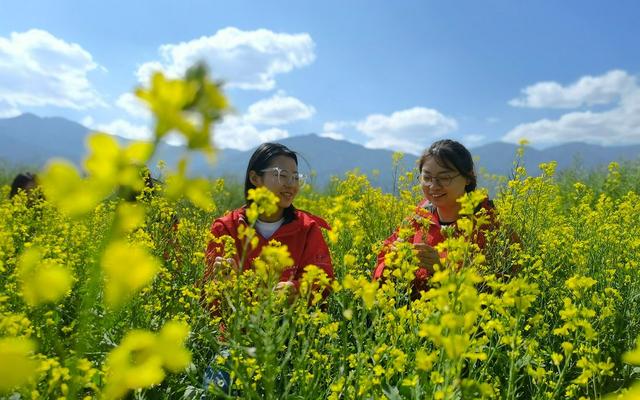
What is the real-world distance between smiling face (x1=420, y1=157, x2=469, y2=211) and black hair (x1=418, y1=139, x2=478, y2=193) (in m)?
0.02

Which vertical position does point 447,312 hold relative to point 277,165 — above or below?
below

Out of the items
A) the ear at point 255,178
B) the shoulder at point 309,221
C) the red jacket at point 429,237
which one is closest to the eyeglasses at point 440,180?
the red jacket at point 429,237

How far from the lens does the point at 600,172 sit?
1134 centimetres

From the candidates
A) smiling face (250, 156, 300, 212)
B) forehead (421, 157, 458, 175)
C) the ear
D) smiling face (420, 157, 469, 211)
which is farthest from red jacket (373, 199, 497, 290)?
the ear

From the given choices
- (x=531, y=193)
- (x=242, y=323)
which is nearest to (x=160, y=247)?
(x=242, y=323)

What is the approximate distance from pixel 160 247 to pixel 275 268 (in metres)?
1.43

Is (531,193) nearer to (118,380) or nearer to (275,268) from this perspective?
(275,268)

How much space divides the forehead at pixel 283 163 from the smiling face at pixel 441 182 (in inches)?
35.6

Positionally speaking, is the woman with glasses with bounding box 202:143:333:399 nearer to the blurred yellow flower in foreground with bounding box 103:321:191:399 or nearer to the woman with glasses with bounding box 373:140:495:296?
the woman with glasses with bounding box 373:140:495:296

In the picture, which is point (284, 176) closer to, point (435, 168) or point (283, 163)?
point (283, 163)

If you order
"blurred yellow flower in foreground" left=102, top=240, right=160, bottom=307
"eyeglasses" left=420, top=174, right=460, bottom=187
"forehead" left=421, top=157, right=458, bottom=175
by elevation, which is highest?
"forehead" left=421, top=157, right=458, bottom=175

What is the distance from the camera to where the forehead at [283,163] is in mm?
3201

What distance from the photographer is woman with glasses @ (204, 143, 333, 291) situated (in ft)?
10.4

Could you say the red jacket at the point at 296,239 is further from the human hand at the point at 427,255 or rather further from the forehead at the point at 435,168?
the forehead at the point at 435,168
